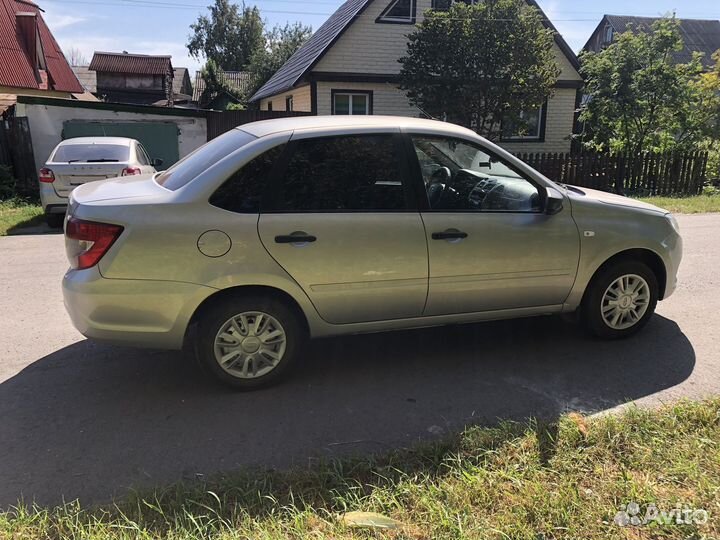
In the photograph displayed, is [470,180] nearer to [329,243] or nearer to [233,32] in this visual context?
[329,243]

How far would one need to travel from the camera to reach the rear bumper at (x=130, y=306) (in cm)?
340

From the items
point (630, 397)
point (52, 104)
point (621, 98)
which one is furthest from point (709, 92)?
point (52, 104)

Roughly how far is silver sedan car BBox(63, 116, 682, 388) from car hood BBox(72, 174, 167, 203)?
0.06 ft

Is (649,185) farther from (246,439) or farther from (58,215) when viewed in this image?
(246,439)

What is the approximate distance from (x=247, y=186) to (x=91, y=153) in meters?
7.86

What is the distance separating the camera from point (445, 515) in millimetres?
2521

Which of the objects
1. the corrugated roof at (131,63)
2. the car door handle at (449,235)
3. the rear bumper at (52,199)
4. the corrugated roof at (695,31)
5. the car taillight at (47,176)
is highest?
the corrugated roof at (695,31)

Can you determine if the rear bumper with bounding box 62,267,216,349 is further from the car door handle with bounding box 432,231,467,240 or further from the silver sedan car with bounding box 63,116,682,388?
the car door handle with bounding box 432,231,467,240

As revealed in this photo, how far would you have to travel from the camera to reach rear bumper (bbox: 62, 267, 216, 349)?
340 centimetres

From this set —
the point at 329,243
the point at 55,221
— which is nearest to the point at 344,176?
the point at 329,243

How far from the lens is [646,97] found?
52.3 feet

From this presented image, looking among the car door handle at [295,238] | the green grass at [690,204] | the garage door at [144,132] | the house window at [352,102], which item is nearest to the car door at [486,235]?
the car door handle at [295,238]

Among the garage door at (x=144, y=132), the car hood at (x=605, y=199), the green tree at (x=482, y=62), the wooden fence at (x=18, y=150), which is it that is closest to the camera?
the car hood at (x=605, y=199)

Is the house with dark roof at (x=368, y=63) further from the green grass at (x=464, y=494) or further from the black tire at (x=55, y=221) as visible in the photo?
the green grass at (x=464, y=494)
